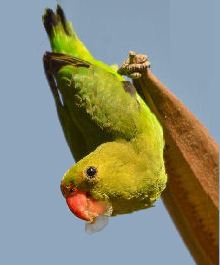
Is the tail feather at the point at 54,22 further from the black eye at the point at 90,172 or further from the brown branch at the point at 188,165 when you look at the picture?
the black eye at the point at 90,172

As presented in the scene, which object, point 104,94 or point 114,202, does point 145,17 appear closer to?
point 104,94

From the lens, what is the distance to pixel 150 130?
4.81 m

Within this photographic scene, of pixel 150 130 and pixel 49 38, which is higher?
pixel 49 38

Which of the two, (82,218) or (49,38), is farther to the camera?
(49,38)

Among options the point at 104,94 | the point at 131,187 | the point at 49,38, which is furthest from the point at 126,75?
the point at 131,187

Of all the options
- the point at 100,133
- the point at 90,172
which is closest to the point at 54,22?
the point at 100,133

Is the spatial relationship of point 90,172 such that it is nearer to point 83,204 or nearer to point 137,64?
point 83,204

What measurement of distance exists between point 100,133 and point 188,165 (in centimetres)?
73

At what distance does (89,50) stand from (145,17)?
0.83m

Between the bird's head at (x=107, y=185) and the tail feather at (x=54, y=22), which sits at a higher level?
the tail feather at (x=54, y=22)

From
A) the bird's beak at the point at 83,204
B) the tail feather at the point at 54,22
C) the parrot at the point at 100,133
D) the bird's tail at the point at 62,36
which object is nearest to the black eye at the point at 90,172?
the parrot at the point at 100,133

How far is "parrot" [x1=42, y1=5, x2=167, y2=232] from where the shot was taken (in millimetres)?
4363

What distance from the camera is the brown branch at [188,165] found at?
197 inches

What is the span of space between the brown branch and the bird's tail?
0.49m
